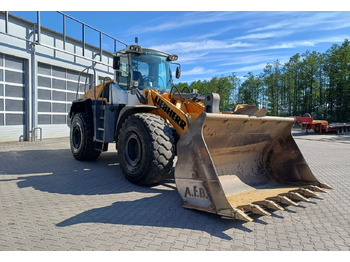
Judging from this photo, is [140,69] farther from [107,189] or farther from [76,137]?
[76,137]

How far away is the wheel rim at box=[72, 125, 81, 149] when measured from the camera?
8.48 m

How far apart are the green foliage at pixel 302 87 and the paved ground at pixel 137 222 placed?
36.9 m

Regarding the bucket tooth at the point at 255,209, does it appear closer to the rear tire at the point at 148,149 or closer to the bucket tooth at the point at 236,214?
the bucket tooth at the point at 236,214

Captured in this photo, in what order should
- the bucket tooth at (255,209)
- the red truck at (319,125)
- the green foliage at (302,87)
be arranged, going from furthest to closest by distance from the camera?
1. the green foliage at (302,87)
2. the red truck at (319,125)
3. the bucket tooth at (255,209)

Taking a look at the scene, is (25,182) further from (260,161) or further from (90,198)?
(260,161)

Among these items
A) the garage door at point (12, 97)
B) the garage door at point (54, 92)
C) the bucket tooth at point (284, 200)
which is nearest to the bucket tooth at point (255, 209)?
the bucket tooth at point (284, 200)

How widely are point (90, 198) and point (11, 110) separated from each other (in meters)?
10.2

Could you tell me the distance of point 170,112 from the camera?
5.64 m

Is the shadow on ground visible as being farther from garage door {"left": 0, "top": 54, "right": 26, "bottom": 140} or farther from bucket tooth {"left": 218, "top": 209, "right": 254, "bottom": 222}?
garage door {"left": 0, "top": 54, "right": 26, "bottom": 140}

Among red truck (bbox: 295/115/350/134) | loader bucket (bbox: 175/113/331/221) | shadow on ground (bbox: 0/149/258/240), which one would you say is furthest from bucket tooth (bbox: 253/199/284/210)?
red truck (bbox: 295/115/350/134)

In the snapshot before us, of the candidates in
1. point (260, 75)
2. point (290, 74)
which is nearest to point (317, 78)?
point (290, 74)

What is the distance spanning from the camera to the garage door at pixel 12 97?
40.8 feet

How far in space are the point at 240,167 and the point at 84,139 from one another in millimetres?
4702

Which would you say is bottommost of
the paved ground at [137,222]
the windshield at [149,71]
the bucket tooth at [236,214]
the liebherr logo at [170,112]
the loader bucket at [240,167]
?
the paved ground at [137,222]
